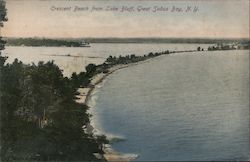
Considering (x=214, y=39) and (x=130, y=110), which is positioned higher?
(x=214, y=39)

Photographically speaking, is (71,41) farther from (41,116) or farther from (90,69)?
(41,116)

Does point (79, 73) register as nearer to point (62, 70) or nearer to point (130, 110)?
point (62, 70)

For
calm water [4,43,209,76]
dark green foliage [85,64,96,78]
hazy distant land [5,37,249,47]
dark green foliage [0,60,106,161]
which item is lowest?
dark green foliage [0,60,106,161]

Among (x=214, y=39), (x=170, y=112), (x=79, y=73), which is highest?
(x=214, y=39)

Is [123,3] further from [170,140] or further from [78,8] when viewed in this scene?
[170,140]

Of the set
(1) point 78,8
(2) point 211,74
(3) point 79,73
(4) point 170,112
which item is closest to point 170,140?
(4) point 170,112

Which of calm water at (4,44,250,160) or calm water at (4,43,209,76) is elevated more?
calm water at (4,43,209,76)

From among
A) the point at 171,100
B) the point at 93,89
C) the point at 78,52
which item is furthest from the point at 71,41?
the point at 171,100
